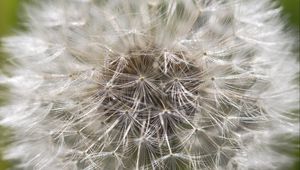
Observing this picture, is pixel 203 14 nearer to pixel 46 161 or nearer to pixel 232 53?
pixel 232 53

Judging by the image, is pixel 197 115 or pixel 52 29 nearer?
pixel 197 115

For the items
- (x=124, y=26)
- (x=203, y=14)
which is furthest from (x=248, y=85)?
(x=124, y=26)

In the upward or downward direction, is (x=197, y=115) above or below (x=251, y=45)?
below

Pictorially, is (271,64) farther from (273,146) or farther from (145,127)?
(145,127)

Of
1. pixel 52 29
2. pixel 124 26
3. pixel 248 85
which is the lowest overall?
pixel 248 85

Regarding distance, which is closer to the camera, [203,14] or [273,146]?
[203,14]

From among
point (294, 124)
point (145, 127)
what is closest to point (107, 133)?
point (145, 127)

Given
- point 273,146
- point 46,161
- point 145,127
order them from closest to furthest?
1. point 145,127
2. point 46,161
3. point 273,146

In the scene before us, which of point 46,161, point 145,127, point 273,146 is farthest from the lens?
point 273,146

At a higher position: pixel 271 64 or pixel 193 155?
pixel 271 64
